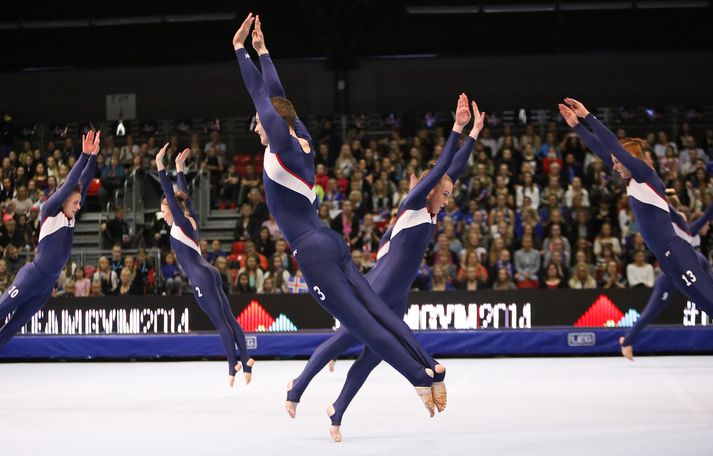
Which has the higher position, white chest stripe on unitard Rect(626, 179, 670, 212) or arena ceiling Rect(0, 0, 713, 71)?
arena ceiling Rect(0, 0, 713, 71)

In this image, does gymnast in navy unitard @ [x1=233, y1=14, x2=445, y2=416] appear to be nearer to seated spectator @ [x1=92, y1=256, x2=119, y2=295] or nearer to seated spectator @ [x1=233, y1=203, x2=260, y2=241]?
seated spectator @ [x1=92, y1=256, x2=119, y2=295]

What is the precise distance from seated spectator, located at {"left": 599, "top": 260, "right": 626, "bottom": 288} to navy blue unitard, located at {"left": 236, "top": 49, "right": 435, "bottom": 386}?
8639 mm

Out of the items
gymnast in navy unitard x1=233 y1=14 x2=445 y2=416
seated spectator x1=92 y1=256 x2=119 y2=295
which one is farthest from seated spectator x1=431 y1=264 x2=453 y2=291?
gymnast in navy unitard x1=233 y1=14 x2=445 y2=416

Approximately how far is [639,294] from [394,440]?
7738mm

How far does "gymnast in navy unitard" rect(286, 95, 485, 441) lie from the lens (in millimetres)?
6159

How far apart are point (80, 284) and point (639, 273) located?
807 centimetres

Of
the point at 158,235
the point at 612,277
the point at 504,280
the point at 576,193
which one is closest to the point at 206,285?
the point at 504,280

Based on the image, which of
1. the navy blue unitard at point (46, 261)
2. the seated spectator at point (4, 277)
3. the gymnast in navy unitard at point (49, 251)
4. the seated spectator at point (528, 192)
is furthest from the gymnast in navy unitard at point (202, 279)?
the seated spectator at point (528, 192)

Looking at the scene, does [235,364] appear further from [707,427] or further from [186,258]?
[707,427]

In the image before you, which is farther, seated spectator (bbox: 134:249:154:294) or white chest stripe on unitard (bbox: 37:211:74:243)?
seated spectator (bbox: 134:249:154:294)

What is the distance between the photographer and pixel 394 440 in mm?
5977

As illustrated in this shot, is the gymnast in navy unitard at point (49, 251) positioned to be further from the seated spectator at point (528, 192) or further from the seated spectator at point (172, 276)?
the seated spectator at point (528, 192)

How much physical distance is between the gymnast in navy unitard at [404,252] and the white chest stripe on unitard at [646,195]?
1914mm

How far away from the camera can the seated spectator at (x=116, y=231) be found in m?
16.6
